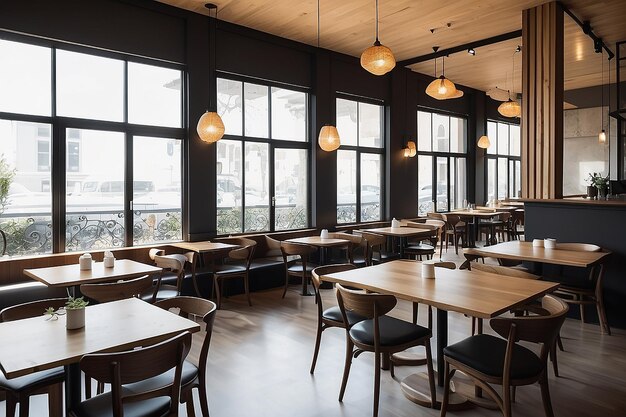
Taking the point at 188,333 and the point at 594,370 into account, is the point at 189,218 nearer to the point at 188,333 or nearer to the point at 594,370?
the point at 188,333

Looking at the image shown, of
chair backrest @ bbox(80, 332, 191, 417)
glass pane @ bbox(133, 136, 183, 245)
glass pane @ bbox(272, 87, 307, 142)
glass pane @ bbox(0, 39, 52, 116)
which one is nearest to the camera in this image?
chair backrest @ bbox(80, 332, 191, 417)

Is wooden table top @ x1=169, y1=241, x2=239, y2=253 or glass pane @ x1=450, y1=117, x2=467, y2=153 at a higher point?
glass pane @ x1=450, y1=117, x2=467, y2=153

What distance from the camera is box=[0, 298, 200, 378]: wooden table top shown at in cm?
188

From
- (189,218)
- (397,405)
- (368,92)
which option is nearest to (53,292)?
(189,218)

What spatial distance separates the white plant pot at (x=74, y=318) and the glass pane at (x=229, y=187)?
4195 mm

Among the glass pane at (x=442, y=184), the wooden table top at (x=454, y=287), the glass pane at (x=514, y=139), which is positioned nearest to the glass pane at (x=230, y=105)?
the wooden table top at (x=454, y=287)

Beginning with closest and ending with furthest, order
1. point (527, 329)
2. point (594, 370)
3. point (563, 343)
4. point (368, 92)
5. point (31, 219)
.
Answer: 1. point (527, 329)
2. point (594, 370)
3. point (563, 343)
4. point (31, 219)
5. point (368, 92)

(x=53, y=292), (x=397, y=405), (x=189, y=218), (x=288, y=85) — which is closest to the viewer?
(x=397, y=405)

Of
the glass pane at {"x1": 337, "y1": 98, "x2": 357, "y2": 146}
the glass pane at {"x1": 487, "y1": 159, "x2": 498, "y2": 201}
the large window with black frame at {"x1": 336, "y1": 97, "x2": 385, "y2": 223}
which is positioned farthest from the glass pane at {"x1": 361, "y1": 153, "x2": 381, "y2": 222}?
the glass pane at {"x1": 487, "y1": 159, "x2": 498, "y2": 201}

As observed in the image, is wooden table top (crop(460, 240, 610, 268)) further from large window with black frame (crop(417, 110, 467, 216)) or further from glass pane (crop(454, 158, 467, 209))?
glass pane (crop(454, 158, 467, 209))

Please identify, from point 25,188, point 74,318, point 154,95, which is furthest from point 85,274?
point 154,95

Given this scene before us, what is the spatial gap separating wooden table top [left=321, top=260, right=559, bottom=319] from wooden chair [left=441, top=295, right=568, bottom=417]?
14 cm

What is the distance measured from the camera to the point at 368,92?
845 centimetres

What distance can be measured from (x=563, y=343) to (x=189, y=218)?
457 centimetres
